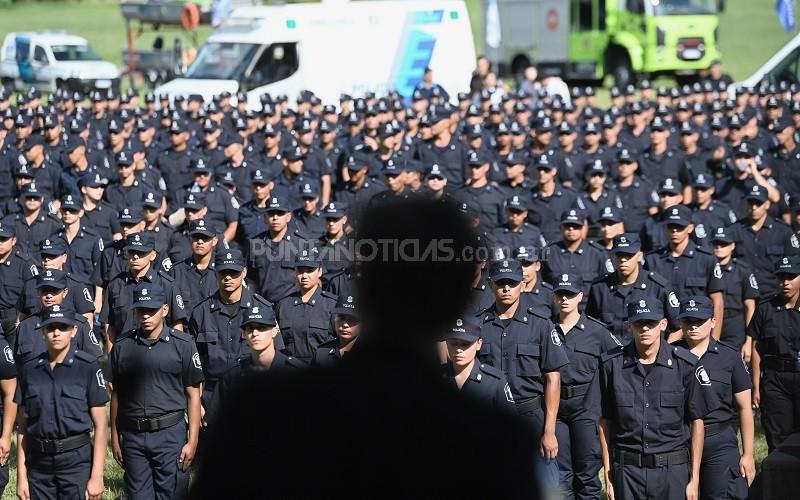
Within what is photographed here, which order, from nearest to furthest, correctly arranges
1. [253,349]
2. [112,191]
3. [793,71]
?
[253,349], [112,191], [793,71]

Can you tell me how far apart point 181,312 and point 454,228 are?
7.55 m

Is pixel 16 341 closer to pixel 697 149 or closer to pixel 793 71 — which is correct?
pixel 697 149

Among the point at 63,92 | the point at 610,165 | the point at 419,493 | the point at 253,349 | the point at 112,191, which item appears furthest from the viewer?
the point at 63,92

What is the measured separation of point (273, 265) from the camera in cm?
1085

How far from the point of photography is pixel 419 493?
209cm

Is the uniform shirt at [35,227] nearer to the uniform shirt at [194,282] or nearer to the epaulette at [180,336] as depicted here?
the uniform shirt at [194,282]

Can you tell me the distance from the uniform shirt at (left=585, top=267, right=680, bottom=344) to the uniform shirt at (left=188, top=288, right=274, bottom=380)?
2547 mm

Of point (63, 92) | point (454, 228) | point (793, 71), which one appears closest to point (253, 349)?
point (454, 228)

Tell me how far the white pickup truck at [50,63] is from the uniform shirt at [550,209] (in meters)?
25.2

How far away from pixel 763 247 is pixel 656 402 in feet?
15.2

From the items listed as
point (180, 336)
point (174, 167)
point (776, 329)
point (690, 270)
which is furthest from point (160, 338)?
point (174, 167)

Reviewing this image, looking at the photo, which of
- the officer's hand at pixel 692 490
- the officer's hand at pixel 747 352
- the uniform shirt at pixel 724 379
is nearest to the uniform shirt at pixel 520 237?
the officer's hand at pixel 747 352

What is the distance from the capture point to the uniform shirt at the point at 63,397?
7.42 meters

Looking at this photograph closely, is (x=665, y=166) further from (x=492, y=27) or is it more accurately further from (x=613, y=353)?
(x=492, y=27)
